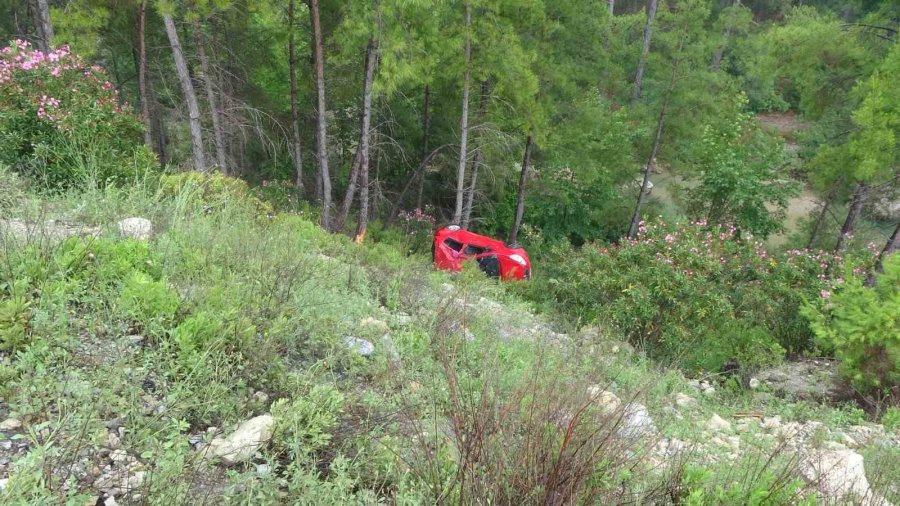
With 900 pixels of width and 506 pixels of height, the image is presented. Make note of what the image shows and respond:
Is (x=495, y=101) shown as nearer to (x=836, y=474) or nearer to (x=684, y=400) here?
(x=684, y=400)

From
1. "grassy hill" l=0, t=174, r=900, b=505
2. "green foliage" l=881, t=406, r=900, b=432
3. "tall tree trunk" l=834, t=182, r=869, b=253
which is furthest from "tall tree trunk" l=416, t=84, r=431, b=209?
"green foliage" l=881, t=406, r=900, b=432

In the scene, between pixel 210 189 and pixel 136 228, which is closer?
pixel 136 228

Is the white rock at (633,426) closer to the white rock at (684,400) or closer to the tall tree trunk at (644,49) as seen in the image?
the white rock at (684,400)

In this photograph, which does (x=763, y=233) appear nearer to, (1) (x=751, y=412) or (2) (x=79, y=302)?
(1) (x=751, y=412)

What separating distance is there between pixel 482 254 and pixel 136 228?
28.3 ft

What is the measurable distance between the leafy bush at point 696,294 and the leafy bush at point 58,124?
7.56m

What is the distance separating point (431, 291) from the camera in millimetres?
6004

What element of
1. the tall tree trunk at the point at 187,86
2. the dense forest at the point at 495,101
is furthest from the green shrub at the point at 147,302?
the tall tree trunk at the point at 187,86

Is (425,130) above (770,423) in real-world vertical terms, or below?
above

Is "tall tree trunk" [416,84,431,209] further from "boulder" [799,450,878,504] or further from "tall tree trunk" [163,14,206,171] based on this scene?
"boulder" [799,450,878,504]

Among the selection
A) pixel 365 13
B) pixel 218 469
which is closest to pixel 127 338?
pixel 218 469

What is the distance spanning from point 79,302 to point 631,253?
8593 mm

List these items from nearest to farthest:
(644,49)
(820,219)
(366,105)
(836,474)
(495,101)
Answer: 1. (836,474)
2. (366,105)
3. (495,101)
4. (820,219)
5. (644,49)

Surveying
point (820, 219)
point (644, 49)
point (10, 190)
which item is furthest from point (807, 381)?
point (644, 49)
